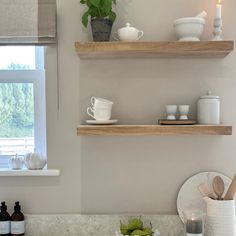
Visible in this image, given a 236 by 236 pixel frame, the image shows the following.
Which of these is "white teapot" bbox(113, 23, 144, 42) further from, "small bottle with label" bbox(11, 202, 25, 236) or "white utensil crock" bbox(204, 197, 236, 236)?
"small bottle with label" bbox(11, 202, 25, 236)

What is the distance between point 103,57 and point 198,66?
48cm

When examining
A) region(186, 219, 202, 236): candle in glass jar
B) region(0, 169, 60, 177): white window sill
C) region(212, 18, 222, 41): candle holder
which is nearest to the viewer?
region(186, 219, 202, 236): candle in glass jar

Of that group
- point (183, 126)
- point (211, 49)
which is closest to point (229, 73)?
point (211, 49)

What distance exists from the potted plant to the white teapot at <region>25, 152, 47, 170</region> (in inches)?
25.6

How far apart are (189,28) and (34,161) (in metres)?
0.99

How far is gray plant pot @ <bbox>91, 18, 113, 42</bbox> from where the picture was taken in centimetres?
159

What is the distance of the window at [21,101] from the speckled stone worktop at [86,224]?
0.37 metres

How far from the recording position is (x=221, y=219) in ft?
4.97

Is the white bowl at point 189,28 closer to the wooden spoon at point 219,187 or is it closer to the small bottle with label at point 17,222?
the wooden spoon at point 219,187

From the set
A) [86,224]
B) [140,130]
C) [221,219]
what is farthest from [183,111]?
[86,224]

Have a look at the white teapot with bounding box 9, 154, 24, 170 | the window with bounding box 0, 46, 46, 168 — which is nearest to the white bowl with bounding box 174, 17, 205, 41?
the window with bounding box 0, 46, 46, 168

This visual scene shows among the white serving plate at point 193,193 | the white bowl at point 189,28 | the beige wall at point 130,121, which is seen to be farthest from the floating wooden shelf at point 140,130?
the white bowl at point 189,28

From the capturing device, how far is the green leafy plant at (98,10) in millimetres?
1568

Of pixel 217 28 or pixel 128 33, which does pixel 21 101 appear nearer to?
pixel 128 33
